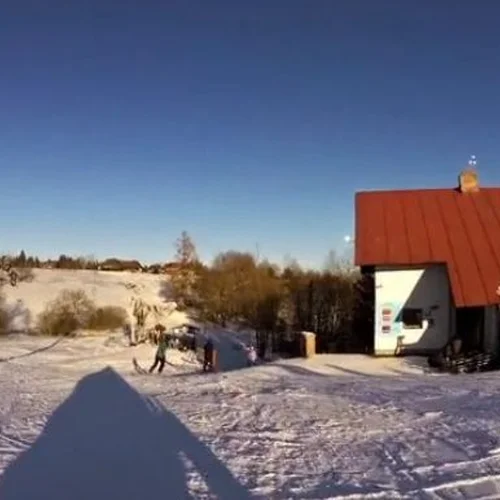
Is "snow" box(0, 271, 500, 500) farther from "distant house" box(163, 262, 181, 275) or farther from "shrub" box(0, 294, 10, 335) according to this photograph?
"distant house" box(163, 262, 181, 275)

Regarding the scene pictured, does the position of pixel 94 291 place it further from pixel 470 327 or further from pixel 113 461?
pixel 113 461

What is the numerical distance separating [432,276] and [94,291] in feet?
116

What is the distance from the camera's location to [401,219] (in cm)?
2627

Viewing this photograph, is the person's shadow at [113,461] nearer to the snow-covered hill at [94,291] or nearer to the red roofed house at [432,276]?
the red roofed house at [432,276]

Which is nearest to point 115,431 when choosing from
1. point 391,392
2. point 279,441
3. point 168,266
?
point 279,441

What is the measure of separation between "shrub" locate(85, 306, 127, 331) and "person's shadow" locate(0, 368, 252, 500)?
32277 millimetres

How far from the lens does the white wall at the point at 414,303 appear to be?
942 inches

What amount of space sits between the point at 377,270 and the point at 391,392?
11.4 metres

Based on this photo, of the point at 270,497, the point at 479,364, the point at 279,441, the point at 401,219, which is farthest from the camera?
the point at 401,219

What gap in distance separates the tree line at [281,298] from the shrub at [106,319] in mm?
7144

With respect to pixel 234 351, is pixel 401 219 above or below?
above

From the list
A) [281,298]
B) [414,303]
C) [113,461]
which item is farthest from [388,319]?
[281,298]

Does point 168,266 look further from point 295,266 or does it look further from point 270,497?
point 270,497

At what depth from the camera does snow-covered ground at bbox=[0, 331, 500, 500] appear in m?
7.07
